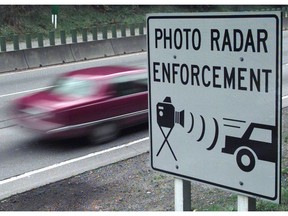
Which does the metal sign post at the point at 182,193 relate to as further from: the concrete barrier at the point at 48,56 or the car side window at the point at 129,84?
the concrete barrier at the point at 48,56

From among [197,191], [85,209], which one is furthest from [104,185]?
[197,191]

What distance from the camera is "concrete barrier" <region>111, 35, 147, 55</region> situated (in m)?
22.6

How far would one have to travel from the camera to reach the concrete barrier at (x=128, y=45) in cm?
2262

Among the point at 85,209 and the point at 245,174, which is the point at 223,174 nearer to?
the point at 245,174

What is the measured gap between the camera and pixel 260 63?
195cm

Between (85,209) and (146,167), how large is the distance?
5.97ft

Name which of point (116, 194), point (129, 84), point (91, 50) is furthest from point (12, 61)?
point (116, 194)

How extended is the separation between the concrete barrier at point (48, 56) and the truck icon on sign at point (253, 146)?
18.4 meters

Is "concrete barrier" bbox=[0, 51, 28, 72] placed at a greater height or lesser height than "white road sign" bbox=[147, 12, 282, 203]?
lesser

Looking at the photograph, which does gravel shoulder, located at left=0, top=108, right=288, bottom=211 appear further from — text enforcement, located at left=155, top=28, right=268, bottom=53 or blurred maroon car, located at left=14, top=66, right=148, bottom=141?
text enforcement, located at left=155, top=28, right=268, bottom=53

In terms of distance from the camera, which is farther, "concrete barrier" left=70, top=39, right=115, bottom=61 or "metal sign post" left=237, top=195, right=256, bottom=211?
"concrete barrier" left=70, top=39, right=115, bottom=61

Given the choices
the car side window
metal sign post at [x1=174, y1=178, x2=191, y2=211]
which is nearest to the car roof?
the car side window

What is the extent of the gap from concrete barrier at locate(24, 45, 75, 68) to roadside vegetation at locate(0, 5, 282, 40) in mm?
7910

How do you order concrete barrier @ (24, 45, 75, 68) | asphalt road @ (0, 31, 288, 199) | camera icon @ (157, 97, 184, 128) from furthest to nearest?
concrete barrier @ (24, 45, 75, 68), asphalt road @ (0, 31, 288, 199), camera icon @ (157, 97, 184, 128)
